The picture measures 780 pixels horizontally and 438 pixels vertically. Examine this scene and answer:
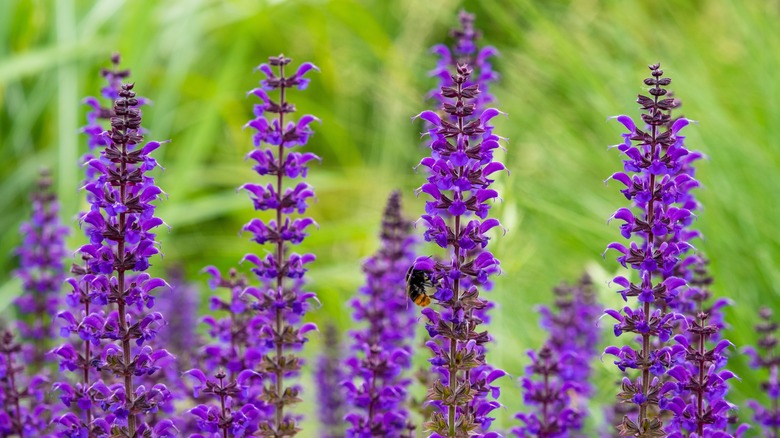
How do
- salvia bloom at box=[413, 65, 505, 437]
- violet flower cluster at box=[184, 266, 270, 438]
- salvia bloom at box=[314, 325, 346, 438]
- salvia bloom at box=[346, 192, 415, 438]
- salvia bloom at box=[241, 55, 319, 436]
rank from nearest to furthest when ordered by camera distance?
salvia bloom at box=[413, 65, 505, 437]
violet flower cluster at box=[184, 266, 270, 438]
salvia bloom at box=[241, 55, 319, 436]
salvia bloom at box=[346, 192, 415, 438]
salvia bloom at box=[314, 325, 346, 438]

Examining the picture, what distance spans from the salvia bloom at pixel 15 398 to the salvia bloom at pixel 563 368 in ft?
5.38

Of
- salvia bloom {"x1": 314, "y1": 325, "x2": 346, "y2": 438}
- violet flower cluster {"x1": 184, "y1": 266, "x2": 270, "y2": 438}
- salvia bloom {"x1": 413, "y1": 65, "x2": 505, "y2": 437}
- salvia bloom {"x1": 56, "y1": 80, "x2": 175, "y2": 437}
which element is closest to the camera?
salvia bloom {"x1": 56, "y1": 80, "x2": 175, "y2": 437}

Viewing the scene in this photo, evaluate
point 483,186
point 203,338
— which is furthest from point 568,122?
point 483,186

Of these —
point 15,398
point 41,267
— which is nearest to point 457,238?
point 15,398

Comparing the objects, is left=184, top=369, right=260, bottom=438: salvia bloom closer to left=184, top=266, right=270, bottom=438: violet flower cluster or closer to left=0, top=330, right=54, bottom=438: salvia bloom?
left=184, top=266, right=270, bottom=438: violet flower cluster

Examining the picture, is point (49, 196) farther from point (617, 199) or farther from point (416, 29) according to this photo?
point (416, 29)

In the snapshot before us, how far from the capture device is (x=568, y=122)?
8000 millimetres

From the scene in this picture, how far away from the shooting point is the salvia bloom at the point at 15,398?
11.4ft

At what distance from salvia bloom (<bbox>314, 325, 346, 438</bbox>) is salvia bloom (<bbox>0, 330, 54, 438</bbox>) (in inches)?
66.6

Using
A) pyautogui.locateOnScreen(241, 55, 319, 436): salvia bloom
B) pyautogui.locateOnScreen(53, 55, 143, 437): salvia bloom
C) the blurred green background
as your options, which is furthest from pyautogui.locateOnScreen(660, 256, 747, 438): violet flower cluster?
the blurred green background

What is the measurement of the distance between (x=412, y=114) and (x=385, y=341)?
6.24 m

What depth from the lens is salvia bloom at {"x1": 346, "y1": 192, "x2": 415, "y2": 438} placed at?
3533 millimetres

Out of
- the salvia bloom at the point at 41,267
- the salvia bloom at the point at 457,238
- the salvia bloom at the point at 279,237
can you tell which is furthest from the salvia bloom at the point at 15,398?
the salvia bloom at the point at 457,238

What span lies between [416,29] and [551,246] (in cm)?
460
